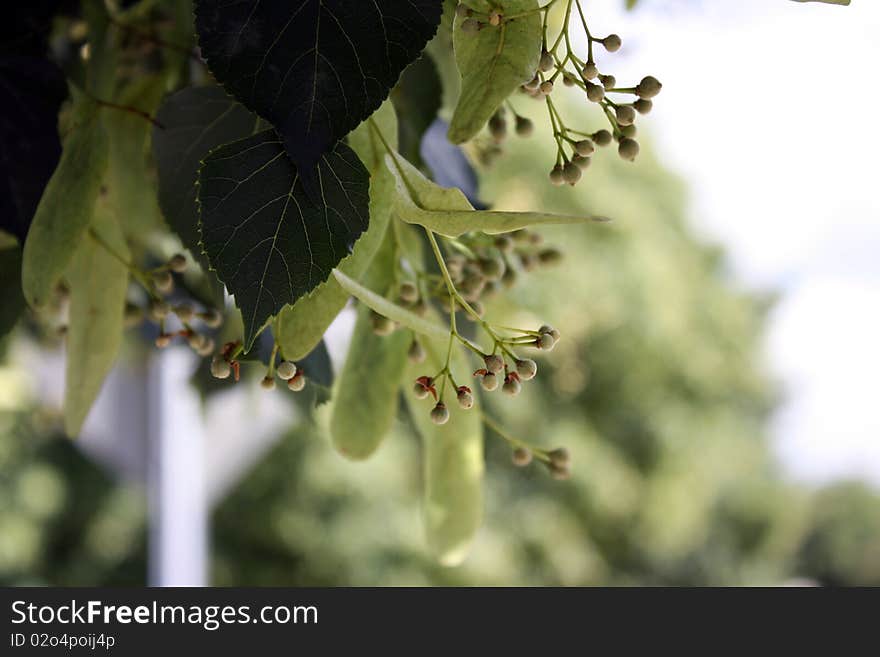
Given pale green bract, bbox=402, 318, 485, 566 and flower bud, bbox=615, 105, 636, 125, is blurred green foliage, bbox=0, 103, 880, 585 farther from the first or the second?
flower bud, bbox=615, 105, 636, 125

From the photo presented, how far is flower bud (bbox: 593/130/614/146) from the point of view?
305 mm

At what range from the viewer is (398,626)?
433 millimetres

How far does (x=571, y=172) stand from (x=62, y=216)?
157mm

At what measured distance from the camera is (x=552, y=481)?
13.1 feet

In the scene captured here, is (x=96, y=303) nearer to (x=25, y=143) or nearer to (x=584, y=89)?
(x=25, y=143)

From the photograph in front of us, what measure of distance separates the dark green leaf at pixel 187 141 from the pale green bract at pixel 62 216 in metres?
0.03

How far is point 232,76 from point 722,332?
4.48 m

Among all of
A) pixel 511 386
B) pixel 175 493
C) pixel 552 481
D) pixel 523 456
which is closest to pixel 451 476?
pixel 523 456

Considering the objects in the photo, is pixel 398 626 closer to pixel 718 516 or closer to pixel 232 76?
Result: pixel 232 76

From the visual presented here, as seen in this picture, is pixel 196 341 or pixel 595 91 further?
pixel 196 341

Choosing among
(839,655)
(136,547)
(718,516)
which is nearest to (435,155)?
(839,655)

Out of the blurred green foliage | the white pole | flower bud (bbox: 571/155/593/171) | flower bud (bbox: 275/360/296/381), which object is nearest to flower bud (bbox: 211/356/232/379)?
flower bud (bbox: 275/360/296/381)

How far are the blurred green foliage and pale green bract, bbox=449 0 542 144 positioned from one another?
3292 millimetres

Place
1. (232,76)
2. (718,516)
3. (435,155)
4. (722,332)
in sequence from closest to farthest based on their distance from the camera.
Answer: (232,76) → (435,155) → (722,332) → (718,516)
